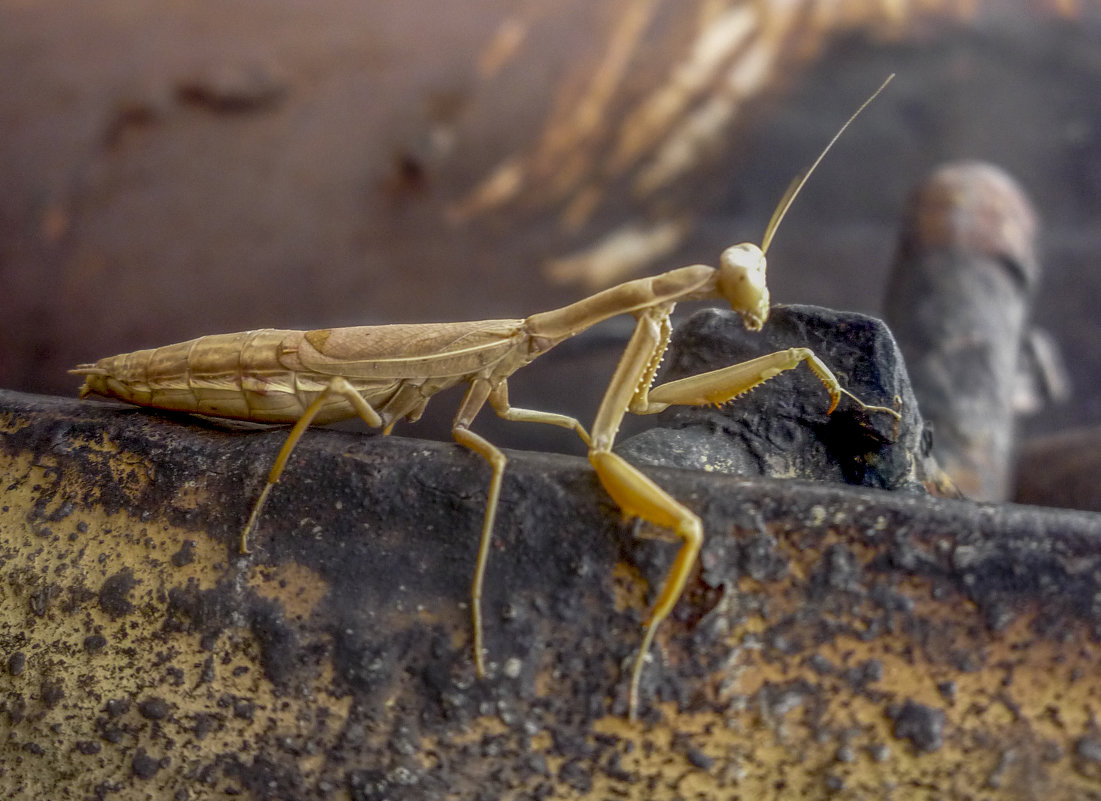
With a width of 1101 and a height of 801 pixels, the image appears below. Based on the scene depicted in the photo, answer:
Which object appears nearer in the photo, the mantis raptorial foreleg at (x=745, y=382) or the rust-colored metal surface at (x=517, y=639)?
the rust-colored metal surface at (x=517, y=639)

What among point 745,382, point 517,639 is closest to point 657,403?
point 745,382

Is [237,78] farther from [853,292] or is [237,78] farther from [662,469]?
[662,469]

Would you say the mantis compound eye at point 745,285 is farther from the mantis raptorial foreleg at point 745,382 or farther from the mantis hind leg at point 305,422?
the mantis hind leg at point 305,422

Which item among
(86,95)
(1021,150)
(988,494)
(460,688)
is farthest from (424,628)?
(1021,150)

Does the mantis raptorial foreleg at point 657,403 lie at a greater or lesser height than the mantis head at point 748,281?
lesser

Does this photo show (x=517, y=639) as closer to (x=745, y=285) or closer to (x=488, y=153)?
(x=745, y=285)

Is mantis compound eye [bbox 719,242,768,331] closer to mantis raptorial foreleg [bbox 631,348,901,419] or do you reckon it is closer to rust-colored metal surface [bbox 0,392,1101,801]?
mantis raptorial foreleg [bbox 631,348,901,419]

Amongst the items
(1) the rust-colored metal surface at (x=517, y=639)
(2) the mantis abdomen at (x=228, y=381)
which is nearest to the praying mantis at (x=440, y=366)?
(2) the mantis abdomen at (x=228, y=381)
